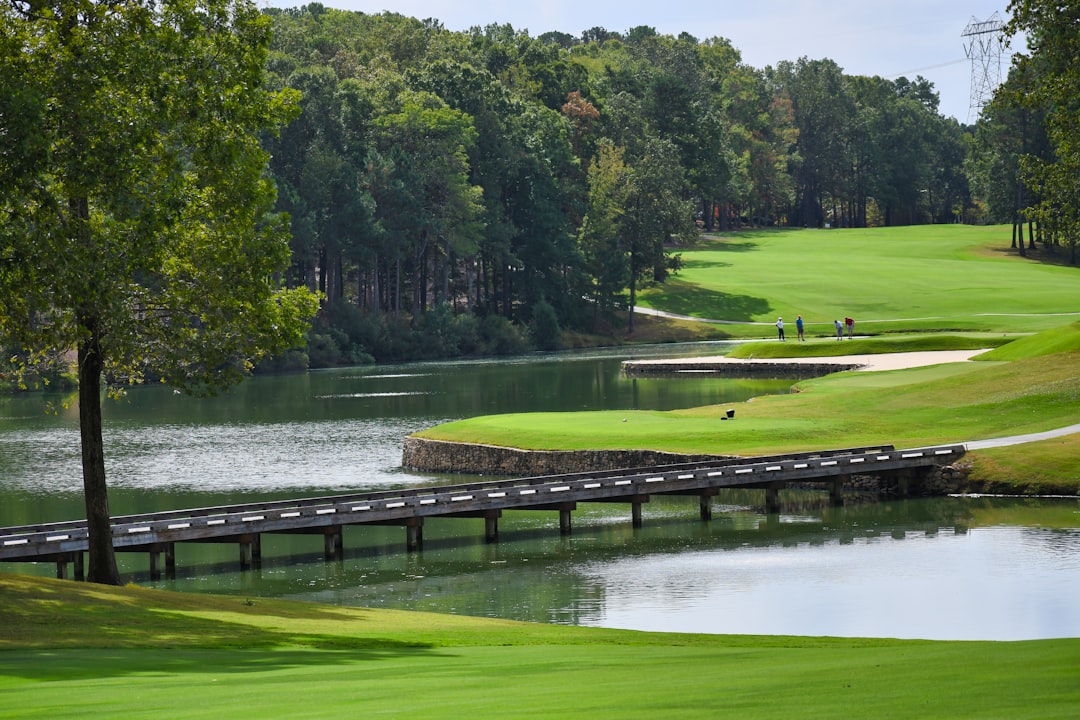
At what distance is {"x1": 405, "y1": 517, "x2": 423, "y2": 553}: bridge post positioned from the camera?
1455 inches

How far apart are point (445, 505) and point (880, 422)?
68.9ft

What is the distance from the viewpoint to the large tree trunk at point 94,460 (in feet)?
87.5

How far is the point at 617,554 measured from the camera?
35.1m

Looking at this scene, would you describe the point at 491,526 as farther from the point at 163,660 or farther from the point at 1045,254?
the point at 1045,254

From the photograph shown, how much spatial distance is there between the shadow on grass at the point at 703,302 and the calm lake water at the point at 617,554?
65.8 m

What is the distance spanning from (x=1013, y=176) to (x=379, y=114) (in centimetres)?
6769

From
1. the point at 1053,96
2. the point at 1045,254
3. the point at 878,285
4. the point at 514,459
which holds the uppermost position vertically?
the point at 1053,96

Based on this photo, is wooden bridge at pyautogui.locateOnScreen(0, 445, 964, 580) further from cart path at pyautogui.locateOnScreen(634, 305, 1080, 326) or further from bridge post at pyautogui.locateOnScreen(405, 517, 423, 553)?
cart path at pyautogui.locateOnScreen(634, 305, 1080, 326)

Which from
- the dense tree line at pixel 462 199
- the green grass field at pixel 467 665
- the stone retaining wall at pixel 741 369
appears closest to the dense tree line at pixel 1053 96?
the green grass field at pixel 467 665

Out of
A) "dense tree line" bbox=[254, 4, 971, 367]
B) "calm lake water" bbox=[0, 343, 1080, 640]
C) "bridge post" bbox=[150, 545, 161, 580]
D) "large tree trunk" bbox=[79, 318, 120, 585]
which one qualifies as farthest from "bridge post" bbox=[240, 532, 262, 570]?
"dense tree line" bbox=[254, 4, 971, 367]

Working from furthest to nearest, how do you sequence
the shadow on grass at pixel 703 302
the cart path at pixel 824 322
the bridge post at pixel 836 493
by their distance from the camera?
the shadow on grass at pixel 703 302, the cart path at pixel 824 322, the bridge post at pixel 836 493

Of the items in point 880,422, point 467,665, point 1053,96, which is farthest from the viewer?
point 880,422

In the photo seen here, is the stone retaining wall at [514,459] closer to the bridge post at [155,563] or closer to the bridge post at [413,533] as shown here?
the bridge post at [413,533]

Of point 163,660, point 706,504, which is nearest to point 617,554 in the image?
point 706,504
